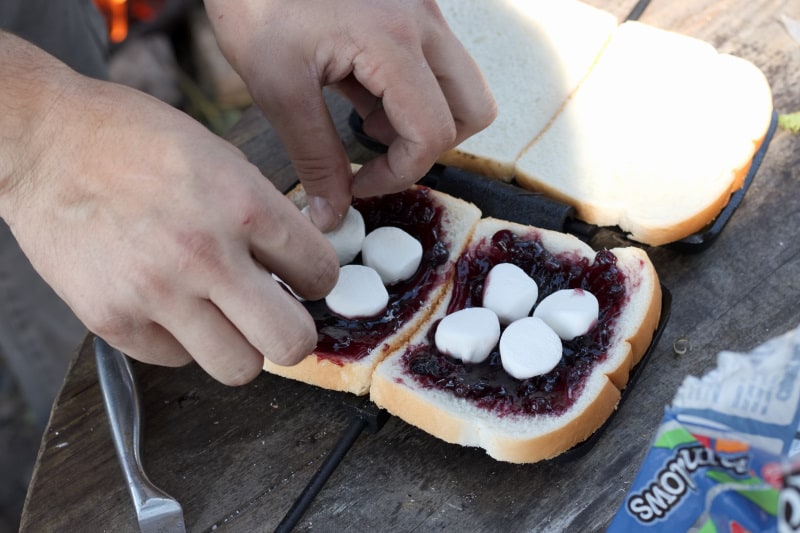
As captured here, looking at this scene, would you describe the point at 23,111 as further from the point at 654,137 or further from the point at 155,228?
the point at 654,137

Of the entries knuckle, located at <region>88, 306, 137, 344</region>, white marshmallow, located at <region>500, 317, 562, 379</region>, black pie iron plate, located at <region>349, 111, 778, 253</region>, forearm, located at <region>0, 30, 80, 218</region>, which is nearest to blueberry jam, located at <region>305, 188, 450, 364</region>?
black pie iron plate, located at <region>349, 111, 778, 253</region>

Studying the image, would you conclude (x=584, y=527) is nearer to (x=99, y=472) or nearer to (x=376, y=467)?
(x=376, y=467)

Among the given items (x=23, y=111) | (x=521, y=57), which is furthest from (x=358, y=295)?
(x=521, y=57)

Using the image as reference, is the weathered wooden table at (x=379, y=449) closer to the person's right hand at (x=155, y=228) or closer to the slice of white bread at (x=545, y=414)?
the slice of white bread at (x=545, y=414)

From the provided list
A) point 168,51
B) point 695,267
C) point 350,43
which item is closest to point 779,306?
point 695,267

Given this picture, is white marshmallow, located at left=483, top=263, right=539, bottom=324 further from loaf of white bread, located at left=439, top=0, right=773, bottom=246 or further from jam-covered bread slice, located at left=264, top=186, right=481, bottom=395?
loaf of white bread, located at left=439, top=0, right=773, bottom=246

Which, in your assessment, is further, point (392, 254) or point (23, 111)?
point (392, 254)
